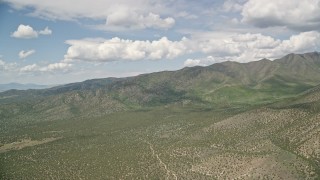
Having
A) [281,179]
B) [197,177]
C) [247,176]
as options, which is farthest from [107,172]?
[281,179]

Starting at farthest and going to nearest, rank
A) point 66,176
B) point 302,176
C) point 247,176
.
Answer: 1. point 66,176
2. point 247,176
3. point 302,176

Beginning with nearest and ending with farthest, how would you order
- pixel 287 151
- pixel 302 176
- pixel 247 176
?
pixel 302 176 < pixel 247 176 < pixel 287 151

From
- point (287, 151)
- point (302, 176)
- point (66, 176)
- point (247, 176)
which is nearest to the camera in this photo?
point (302, 176)

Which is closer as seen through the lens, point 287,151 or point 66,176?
point 287,151

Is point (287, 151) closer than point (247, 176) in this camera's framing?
No

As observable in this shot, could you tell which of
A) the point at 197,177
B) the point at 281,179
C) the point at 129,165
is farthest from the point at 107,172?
the point at 281,179

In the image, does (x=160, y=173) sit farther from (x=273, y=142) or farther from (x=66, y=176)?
(x=273, y=142)

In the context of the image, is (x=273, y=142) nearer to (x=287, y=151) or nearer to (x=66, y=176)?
(x=287, y=151)
